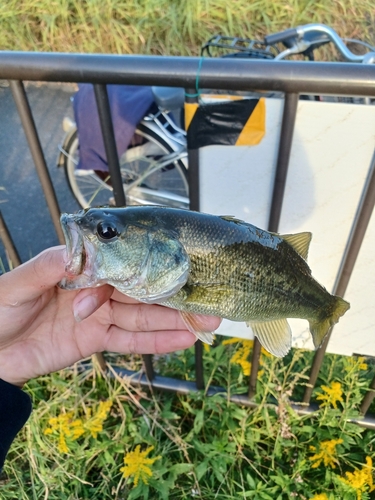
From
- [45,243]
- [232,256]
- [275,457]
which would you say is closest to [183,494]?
[275,457]

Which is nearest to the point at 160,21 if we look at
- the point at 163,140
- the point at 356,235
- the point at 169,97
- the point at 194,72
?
the point at 163,140

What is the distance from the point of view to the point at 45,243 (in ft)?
13.1

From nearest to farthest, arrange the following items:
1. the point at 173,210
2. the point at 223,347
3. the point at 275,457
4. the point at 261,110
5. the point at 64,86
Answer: the point at 173,210
the point at 261,110
the point at 275,457
the point at 223,347
the point at 64,86

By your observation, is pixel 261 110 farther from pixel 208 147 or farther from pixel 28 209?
pixel 28 209

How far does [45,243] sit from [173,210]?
9.99ft

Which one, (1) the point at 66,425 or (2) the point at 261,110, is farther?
(1) the point at 66,425

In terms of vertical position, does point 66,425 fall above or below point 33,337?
below

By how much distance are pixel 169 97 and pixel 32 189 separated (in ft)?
6.72

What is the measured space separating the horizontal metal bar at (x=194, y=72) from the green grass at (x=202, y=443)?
4.73 feet

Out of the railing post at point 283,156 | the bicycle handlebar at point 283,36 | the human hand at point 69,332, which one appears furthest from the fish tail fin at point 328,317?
the bicycle handlebar at point 283,36

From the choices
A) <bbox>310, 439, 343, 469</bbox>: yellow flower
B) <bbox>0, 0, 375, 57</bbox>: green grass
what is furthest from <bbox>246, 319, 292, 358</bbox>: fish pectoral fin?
<bbox>0, 0, 375, 57</bbox>: green grass

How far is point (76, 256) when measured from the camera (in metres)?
1.26

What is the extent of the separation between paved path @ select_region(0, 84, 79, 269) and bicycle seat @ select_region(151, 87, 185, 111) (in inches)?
46.9

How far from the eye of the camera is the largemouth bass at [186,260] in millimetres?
1270
